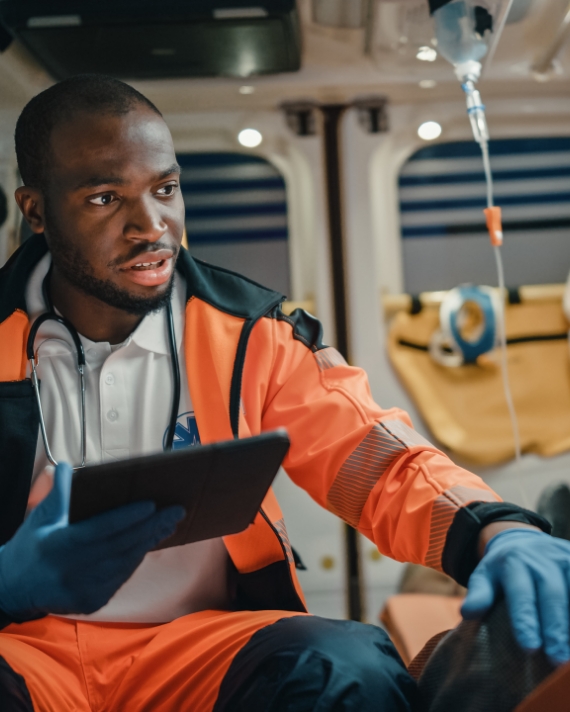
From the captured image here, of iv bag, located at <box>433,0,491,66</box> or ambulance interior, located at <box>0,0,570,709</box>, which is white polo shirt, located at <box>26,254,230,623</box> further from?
iv bag, located at <box>433,0,491,66</box>

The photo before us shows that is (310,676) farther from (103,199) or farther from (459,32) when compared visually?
(459,32)

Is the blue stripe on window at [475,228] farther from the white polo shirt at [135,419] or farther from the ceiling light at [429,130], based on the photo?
the white polo shirt at [135,419]

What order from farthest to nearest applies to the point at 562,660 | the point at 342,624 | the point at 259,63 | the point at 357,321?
the point at 357,321, the point at 259,63, the point at 342,624, the point at 562,660

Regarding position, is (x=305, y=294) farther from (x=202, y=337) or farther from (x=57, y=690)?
(x=57, y=690)

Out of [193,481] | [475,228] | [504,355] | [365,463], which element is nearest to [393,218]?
[475,228]

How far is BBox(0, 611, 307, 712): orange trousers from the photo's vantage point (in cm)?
113

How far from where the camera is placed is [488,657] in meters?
0.92

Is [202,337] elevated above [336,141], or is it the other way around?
[336,141]

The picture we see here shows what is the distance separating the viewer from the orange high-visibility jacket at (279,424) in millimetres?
1246

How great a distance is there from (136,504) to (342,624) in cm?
37

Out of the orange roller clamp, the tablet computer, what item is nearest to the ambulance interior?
the orange roller clamp

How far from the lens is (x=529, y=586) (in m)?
0.92

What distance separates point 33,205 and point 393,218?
1.24 meters

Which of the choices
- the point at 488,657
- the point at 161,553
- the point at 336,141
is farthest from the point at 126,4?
the point at 488,657
